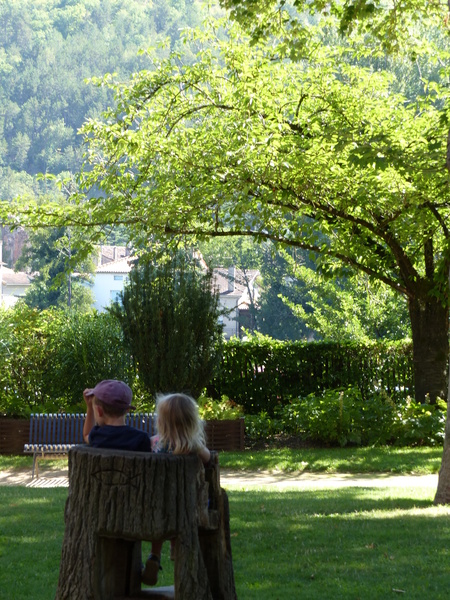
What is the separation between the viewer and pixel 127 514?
392 centimetres

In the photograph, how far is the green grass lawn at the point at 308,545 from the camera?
5.45 m

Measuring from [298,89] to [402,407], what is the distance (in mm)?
6292

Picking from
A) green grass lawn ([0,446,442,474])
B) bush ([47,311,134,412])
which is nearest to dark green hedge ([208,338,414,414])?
bush ([47,311,134,412])

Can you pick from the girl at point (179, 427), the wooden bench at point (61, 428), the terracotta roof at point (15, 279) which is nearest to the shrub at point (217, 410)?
the wooden bench at point (61, 428)

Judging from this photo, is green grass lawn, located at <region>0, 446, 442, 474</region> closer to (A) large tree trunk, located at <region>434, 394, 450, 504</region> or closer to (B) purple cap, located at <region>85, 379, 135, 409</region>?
(A) large tree trunk, located at <region>434, 394, 450, 504</region>

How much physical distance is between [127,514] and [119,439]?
48cm

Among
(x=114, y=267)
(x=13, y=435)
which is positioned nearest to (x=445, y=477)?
(x=13, y=435)

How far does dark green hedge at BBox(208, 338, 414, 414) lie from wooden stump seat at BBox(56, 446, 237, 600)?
14.2m

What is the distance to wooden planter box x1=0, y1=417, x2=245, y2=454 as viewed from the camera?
15.4 metres

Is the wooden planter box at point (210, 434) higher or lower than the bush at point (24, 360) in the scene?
lower

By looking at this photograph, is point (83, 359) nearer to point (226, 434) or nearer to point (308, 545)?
point (226, 434)

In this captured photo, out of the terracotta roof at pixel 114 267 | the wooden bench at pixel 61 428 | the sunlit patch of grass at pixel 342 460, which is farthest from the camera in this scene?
the terracotta roof at pixel 114 267

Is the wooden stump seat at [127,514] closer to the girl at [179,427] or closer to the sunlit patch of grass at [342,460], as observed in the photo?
the girl at [179,427]

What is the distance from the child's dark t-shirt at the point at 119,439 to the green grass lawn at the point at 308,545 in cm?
153
